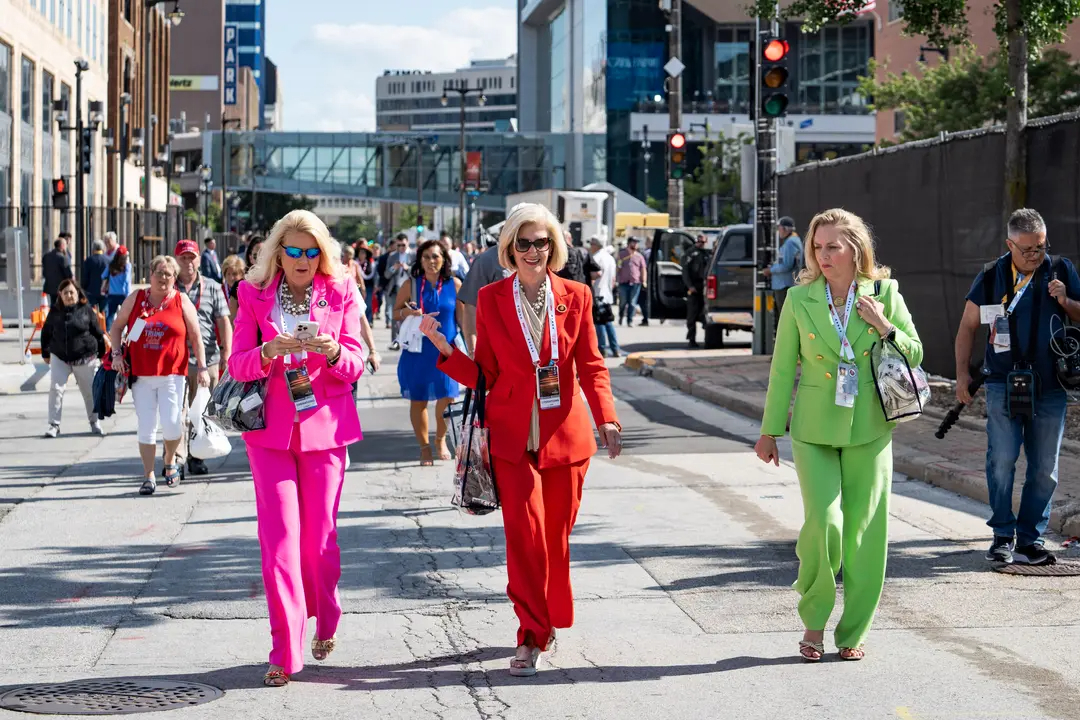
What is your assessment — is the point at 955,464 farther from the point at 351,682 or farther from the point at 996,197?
the point at 351,682

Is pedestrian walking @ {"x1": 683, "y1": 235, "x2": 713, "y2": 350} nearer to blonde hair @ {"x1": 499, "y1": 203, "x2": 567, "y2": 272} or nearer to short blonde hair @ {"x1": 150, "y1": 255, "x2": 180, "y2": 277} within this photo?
short blonde hair @ {"x1": 150, "y1": 255, "x2": 180, "y2": 277}

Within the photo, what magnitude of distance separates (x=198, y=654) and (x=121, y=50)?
2403 inches

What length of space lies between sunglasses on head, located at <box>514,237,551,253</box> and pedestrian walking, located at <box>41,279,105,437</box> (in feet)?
32.2

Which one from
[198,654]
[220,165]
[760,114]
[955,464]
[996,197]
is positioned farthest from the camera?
[220,165]

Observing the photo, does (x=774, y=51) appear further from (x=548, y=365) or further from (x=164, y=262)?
(x=548, y=365)

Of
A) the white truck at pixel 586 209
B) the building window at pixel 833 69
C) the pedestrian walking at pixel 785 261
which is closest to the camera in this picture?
the pedestrian walking at pixel 785 261

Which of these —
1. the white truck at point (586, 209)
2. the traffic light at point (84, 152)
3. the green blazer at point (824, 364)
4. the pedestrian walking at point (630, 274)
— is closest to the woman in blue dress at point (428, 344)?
the green blazer at point (824, 364)

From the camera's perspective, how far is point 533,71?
127 metres

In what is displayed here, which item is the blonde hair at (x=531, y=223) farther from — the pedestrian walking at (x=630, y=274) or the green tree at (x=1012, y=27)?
the pedestrian walking at (x=630, y=274)

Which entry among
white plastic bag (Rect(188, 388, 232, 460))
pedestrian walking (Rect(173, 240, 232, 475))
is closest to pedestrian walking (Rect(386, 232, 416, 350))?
pedestrian walking (Rect(173, 240, 232, 475))

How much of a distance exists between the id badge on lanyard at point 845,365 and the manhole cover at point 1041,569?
7.88 ft

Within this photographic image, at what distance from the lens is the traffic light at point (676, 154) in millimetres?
28969

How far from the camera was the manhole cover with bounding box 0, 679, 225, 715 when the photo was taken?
561cm

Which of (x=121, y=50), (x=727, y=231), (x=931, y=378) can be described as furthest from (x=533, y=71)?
(x=931, y=378)
